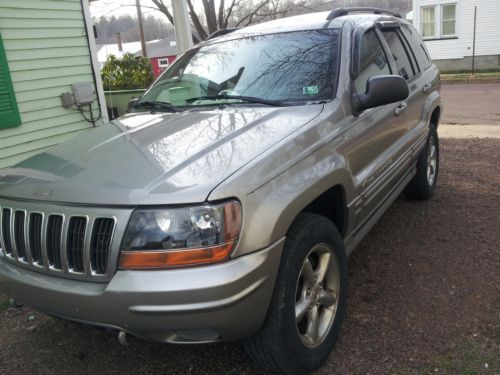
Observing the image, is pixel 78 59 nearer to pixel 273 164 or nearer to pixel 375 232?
pixel 375 232

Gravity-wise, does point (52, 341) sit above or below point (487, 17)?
below

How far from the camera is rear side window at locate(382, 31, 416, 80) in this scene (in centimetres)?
419

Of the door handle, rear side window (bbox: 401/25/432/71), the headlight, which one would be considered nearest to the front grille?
the headlight

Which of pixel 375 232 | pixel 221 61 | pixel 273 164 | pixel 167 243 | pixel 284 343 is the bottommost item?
pixel 375 232

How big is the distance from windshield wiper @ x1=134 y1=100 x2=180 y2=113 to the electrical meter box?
10.7ft

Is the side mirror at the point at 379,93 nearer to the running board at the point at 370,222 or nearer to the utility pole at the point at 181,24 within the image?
the running board at the point at 370,222

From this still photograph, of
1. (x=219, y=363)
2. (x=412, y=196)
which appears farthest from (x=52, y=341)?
(x=412, y=196)

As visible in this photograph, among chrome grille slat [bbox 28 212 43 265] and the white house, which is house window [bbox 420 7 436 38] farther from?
chrome grille slat [bbox 28 212 43 265]

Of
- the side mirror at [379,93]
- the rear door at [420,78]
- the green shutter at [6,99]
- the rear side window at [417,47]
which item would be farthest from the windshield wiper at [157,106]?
the green shutter at [6,99]

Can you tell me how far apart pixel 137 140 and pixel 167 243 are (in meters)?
0.96

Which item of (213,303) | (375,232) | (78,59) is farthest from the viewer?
(78,59)

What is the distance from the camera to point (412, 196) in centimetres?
511

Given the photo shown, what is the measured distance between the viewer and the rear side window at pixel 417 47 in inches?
189

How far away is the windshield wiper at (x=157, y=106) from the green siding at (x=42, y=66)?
9.52ft
